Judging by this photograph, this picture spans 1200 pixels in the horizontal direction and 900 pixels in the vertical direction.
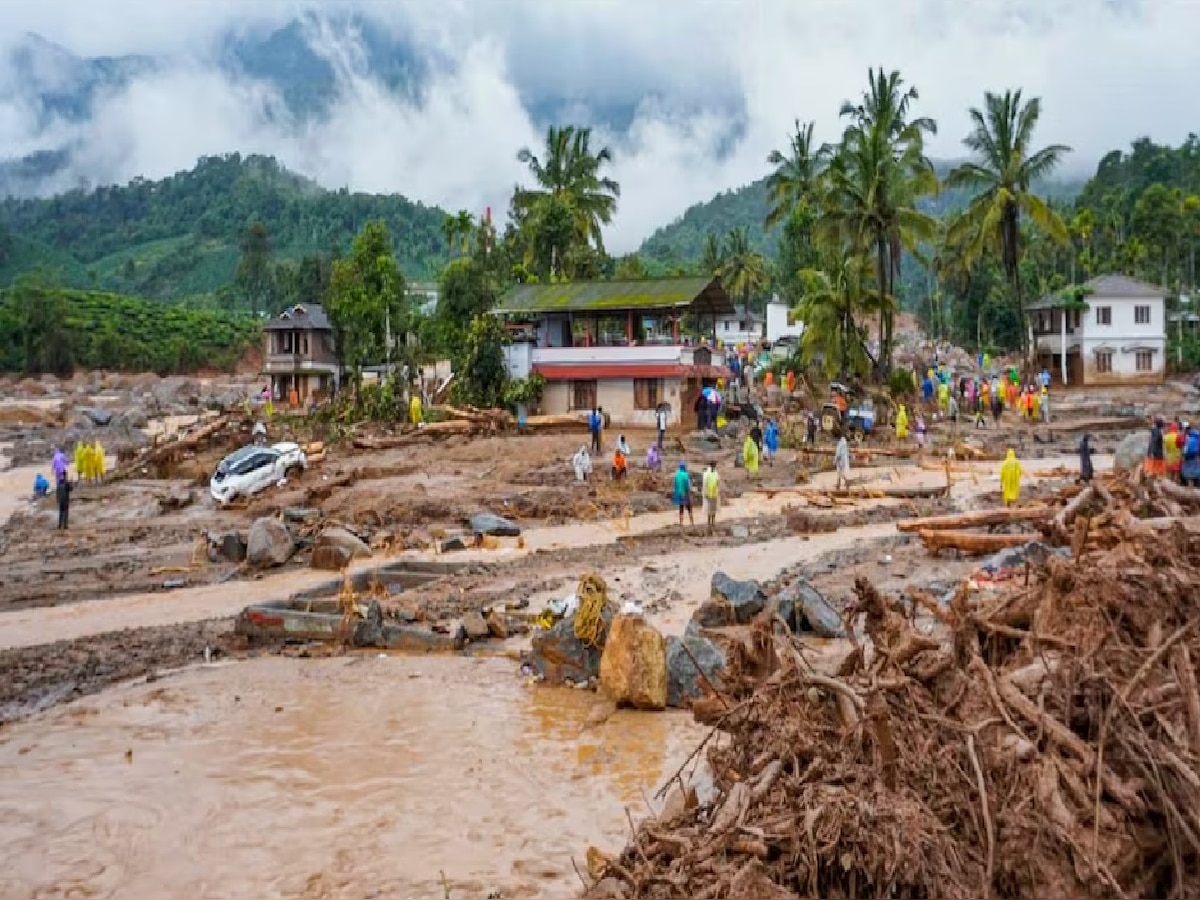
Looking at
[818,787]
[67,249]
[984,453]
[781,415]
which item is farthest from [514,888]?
[67,249]

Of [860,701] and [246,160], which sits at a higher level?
[246,160]

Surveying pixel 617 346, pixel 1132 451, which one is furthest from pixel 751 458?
pixel 617 346

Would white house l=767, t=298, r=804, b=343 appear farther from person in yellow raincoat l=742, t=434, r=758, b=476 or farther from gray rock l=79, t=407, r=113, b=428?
person in yellow raincoat l=742, t=434, r=758, b=476

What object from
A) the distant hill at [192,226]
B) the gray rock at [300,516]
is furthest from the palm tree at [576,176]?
the distant hill at [192,226]

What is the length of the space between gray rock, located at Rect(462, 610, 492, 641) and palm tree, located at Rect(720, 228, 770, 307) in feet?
218

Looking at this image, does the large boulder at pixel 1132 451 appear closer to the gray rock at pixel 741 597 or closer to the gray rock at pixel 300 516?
the gray rock at pixel 741 597

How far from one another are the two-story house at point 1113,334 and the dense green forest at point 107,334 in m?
66.8

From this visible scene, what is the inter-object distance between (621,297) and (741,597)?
27.2 metres

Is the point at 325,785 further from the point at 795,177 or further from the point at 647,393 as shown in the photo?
the point at 795,177

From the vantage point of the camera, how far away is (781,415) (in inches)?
1603

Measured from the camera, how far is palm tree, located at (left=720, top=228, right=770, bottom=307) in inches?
3155

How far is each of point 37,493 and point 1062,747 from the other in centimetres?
3167

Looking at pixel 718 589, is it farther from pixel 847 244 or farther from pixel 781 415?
pixel 847 244

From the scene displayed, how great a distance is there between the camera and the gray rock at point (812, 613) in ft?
44.1
